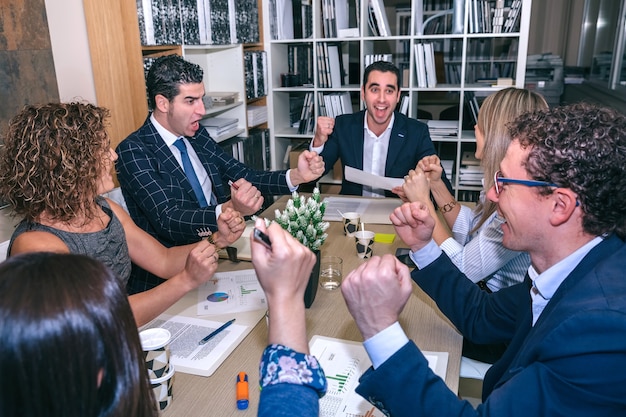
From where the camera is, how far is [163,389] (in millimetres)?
1087

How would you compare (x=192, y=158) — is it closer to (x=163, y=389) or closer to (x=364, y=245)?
(x=364, y=245)

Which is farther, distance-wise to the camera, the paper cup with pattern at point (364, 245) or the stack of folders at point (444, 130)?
the stack of folders at point (444, 130)

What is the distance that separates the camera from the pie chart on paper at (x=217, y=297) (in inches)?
62.5

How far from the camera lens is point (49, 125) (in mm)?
1439

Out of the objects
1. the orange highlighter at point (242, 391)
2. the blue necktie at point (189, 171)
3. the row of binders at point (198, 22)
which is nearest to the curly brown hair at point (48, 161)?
the orange highlighter at point (242, 391)

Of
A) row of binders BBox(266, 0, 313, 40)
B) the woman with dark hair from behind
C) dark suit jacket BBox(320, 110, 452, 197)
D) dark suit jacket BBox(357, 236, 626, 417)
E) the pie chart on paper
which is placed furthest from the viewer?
row of binders BBox(266, 0, 313, 40)

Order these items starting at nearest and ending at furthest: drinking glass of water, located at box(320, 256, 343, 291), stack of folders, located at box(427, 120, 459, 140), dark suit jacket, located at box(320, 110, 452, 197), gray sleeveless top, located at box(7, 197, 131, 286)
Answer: gray sleeveless top, located at box(7, 197, 131, 286)
drinking glass of water, located at box(320, 256, 343, 291)
dark suit jacket, located at box(320, 110, 452, 197)
stack of folders, located at box(427, 120, 459, 140)

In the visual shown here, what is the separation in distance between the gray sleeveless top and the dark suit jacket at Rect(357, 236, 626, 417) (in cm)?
84

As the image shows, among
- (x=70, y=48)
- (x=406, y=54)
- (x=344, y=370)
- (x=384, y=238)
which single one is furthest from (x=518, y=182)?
(x=406, y=54)

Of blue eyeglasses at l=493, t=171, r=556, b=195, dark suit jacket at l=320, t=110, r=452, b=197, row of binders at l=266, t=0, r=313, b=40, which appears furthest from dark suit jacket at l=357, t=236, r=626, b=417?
row of binders at l=266, t=0, r=313, b=40

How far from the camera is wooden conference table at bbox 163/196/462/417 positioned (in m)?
1.13

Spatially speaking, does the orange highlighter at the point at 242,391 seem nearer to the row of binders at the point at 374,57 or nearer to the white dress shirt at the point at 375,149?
the white dress shirt at the point at 375,149

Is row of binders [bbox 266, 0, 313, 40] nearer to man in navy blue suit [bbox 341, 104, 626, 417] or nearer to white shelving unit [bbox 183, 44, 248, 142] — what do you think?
white shelving unit [bbox 183, 44, 248, 142]

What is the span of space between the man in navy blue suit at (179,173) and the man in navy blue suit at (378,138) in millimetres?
590
